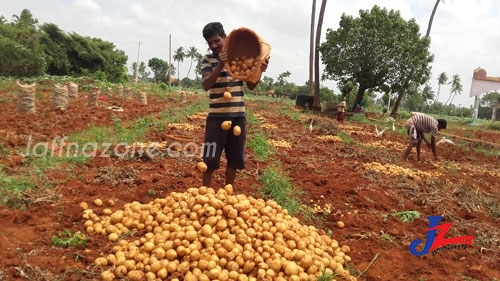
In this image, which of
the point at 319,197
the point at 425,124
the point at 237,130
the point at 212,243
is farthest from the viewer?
the point at 425,124

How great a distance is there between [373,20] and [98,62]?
871 inches

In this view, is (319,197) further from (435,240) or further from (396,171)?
(396,171)

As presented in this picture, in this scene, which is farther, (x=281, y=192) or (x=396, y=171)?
(x=396, y=171)

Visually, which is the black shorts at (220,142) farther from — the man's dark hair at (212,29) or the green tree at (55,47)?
the green tree at (55,47)

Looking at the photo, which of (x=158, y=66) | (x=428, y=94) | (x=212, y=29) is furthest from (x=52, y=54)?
(x=428, y=94)

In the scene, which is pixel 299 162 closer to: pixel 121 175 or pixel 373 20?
pixel 121 175

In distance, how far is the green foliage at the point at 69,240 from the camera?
3.12 m

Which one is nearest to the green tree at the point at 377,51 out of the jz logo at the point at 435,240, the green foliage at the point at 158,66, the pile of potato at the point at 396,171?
the pile of potato at the point at 396,171

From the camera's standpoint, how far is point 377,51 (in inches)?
844

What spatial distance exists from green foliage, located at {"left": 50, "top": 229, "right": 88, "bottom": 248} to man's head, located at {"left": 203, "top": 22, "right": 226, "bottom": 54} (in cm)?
222

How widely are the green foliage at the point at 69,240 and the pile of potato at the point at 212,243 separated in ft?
0.65

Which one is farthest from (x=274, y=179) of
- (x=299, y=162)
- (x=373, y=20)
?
(x=373, y=20)

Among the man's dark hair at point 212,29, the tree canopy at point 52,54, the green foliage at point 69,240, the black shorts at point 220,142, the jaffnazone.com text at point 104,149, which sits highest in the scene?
the tree canopy at point 52,54

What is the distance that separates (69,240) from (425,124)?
27.6ft
